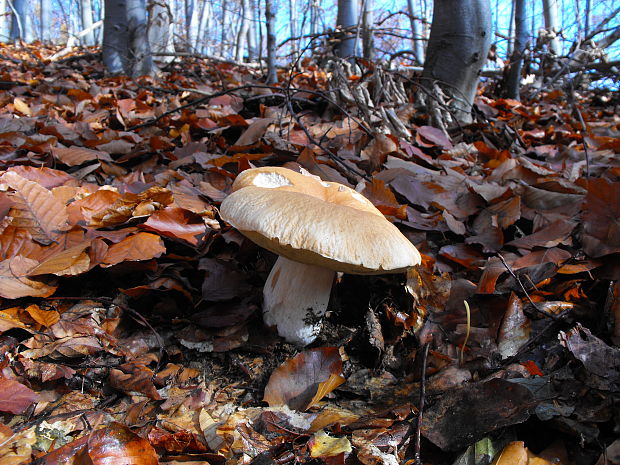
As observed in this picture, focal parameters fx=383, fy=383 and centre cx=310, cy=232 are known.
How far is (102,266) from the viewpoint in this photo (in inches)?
62.7

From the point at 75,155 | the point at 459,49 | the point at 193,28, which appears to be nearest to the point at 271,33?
the point at 459,49

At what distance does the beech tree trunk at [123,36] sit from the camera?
5.70 m

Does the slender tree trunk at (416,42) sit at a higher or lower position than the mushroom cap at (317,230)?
higher

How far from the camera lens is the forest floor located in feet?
3.77

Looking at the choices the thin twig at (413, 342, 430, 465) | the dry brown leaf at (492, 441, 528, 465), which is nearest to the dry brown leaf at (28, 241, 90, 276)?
the thin twig at (413, 342, 430, 465)

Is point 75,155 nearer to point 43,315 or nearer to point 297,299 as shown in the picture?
point 43,315

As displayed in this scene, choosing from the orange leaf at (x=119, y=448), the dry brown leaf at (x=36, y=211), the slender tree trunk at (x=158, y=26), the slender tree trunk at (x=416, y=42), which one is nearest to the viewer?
the orange leaf at (x=119, y=448)

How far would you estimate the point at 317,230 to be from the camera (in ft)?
4.04

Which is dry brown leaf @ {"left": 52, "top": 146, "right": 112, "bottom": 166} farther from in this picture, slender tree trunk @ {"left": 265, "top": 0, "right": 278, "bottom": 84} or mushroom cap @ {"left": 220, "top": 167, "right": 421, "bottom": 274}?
slender tree trunk @ {"left": 265, "top": 0, "right": 278, "bottom": 84}

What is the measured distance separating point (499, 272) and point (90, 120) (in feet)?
11.3

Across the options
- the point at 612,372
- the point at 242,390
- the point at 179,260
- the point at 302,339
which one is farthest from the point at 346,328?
the point at 612,372

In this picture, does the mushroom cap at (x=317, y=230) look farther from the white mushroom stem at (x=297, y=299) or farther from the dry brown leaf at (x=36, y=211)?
the dry brown leaf at (x=36, y=211)

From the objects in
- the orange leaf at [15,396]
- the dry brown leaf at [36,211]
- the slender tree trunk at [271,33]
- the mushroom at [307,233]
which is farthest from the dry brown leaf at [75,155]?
the slender tree trunk at [271,33]

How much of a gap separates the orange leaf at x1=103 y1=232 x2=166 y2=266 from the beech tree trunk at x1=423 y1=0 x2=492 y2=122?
303 cm
